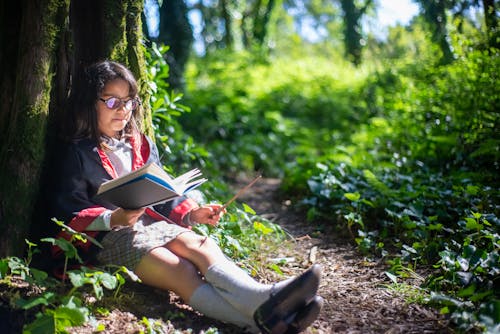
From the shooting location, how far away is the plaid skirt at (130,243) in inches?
106

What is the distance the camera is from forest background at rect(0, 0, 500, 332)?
2.84m

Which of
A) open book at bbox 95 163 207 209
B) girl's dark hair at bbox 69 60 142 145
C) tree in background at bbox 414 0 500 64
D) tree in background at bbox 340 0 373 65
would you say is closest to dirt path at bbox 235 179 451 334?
open book at bbox 95 163 207 209

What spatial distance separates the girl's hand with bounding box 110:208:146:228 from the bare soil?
394 mm

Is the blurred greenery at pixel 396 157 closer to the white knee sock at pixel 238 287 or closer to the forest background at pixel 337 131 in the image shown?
the forest background at pixel 337 131

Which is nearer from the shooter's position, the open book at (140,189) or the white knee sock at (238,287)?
the open book at (140,189)

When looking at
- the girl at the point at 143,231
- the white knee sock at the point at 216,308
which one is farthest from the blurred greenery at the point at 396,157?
the white knee sock at the point at 216,308

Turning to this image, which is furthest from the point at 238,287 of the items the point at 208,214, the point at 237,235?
the point at 237,235

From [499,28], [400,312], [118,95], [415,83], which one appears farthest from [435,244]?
[415,83]

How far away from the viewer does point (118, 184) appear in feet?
7.75

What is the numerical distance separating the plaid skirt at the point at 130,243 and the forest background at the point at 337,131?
38 cm

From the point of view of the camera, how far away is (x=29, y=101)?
2.84 m

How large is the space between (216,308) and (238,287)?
169 millimetres

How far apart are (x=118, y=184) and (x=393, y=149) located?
437 centimetres

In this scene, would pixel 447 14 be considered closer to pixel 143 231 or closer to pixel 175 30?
pixel 175 30
